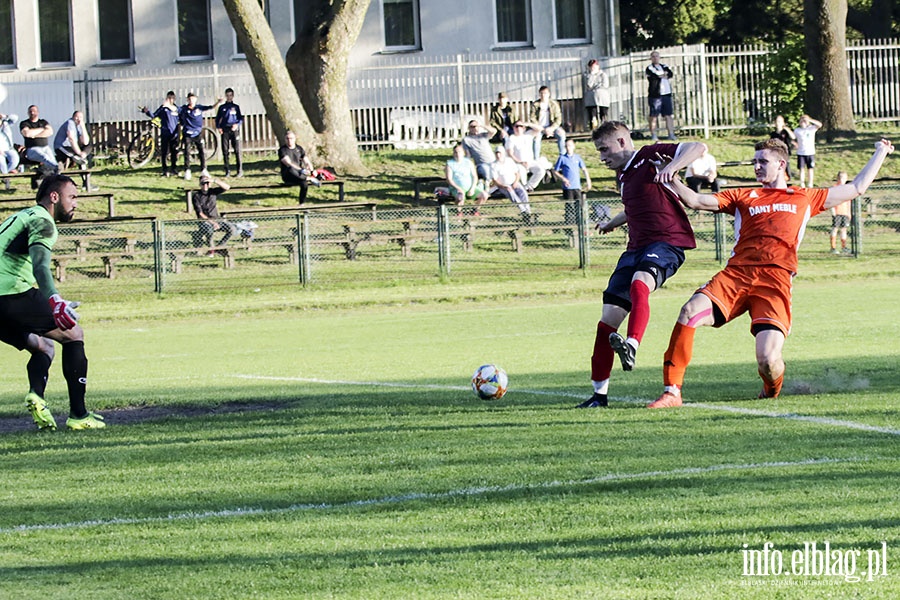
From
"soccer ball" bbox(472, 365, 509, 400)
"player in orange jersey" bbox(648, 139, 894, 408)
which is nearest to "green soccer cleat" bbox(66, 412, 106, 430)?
"soccer ball" bbox(472, 365, 509, 400)

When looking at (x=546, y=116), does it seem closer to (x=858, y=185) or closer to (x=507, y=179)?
(x=507, y=179)

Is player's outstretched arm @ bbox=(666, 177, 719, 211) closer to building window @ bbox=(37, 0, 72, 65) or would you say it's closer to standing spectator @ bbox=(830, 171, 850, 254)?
standing spectator @ bbox=(830, 171, 850, 254)

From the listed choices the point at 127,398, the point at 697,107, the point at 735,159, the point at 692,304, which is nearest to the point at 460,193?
the point at 735,159

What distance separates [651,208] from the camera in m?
10.5

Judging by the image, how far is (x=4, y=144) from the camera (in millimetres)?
32594

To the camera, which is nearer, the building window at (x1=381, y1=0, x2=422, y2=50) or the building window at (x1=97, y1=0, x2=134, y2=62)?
the building window at (x1=97, y1=0, x2=134, y2=62)

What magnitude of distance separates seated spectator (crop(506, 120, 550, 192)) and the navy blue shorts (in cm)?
2055

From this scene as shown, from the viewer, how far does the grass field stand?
563 centimetres

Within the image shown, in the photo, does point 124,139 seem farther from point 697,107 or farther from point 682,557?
point 682,557

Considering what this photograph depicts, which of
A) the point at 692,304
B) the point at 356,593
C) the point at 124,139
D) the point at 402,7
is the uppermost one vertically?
the point at 402,7

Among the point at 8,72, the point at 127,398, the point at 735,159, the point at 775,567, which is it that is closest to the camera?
the point at 775,567

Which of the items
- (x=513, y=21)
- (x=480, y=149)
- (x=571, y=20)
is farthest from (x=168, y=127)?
(x=571, y=20)

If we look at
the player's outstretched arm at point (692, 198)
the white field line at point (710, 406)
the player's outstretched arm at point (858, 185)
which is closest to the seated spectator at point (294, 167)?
the white field line at point (710, 406)

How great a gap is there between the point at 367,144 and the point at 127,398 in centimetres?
2663
